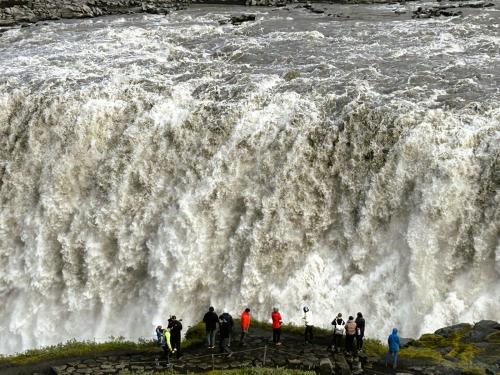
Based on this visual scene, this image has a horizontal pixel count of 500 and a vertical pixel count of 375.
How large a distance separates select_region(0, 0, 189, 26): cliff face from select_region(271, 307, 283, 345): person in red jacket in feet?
150

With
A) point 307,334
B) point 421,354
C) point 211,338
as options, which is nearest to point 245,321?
point 211,338

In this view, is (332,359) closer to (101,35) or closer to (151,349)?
(151,349)

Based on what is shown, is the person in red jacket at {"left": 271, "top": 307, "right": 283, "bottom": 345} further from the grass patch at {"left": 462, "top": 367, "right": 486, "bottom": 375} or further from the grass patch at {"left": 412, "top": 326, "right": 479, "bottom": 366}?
the grass patch at {"left": 462, "top": 367, "right": 486, "bottom": 375}

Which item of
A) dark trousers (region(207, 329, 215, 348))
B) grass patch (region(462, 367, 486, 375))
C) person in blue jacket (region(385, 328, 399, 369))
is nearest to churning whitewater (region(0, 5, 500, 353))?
person in blue jacket (region(385, 328, 399, 369))

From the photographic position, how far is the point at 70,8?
6381 cm

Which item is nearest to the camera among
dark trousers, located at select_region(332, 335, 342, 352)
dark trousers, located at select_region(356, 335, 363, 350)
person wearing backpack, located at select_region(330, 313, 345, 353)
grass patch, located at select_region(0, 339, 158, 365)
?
person wearing backpack, located at select_region(330, 313, 345, 353)

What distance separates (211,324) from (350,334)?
512cm

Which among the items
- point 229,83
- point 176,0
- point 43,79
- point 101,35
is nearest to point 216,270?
point 229,83

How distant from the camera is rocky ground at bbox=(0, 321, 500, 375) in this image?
2050 centimetres

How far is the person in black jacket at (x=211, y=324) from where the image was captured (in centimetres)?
2275

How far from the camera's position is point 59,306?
32406 millimetres

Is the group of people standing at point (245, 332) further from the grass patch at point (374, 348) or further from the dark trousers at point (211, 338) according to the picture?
the grass patch at point (374, 348)

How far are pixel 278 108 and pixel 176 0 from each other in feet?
133

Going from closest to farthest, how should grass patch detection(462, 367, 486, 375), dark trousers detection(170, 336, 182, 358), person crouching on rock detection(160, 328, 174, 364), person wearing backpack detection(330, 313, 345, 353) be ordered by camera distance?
grass patch detection(462, 367, 486, 375) < person wearing backpack detection(330, 313, 345, 353) < person crouching on rock detection(160, 328, 174, 364) < dark trousers detection(170, 336, 182, 358)
